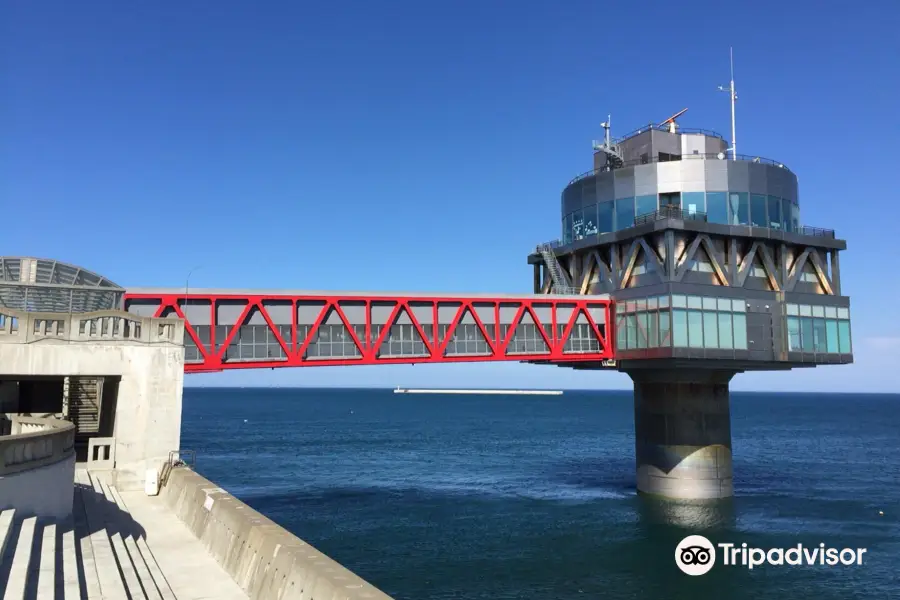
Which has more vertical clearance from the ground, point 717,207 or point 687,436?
point 717,207

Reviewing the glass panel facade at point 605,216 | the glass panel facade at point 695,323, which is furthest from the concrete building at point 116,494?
the glass panel facade at point 605,216

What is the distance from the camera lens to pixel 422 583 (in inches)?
1361

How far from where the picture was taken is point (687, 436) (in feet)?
180

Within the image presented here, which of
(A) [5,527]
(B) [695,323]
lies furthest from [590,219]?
(A) [5,527]

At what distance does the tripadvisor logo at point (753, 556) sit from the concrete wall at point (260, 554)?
1076 inches

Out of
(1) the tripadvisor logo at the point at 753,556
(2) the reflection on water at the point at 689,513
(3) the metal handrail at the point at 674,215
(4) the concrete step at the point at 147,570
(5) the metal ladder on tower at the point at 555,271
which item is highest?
(3) the metal handrail at the point at 674,215

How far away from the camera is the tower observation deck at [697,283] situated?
5072 centimetres

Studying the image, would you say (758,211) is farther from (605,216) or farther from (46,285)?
(46,285)

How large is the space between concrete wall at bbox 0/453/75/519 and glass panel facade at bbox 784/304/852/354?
164ft

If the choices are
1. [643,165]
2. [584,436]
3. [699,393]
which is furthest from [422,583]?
[584,436]

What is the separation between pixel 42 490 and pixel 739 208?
161 feet

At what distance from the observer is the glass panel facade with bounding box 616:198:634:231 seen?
54.3 metres

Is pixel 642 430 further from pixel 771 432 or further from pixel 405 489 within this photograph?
pixel 771 432

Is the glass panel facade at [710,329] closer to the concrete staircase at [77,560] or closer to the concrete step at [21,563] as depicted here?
the concrete staircase at [77,560]
